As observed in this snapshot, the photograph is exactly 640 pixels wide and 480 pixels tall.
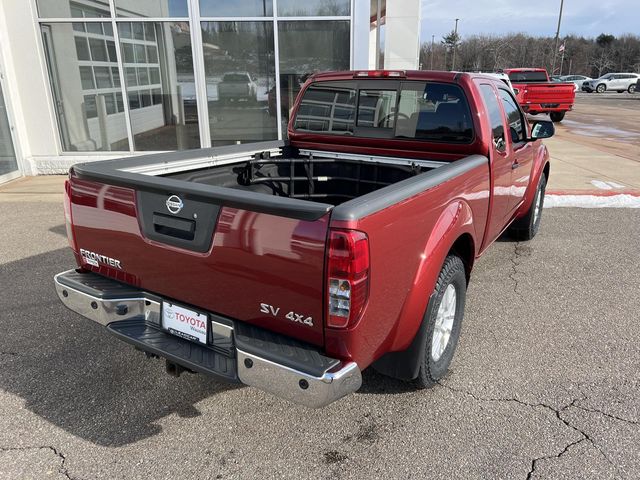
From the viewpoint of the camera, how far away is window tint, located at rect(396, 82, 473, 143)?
11.8ft

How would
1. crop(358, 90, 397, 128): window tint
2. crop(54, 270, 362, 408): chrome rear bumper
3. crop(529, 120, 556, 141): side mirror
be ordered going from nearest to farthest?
1. crop(54, 270, 362, 408): chrome rear bumper
2. crop(358, 90, 397, 128): window tint
3. crop(529, 120, 556, 141): side mirror

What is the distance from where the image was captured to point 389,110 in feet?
12.7

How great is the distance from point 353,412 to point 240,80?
325 inches

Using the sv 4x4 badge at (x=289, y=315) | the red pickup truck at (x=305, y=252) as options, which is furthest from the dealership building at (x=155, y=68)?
the sv 4x4 badge at (x=289, y=315)

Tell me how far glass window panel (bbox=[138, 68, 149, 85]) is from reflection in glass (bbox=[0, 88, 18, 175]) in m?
2.42

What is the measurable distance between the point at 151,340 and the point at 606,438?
7.97ft

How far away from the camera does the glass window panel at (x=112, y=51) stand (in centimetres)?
947

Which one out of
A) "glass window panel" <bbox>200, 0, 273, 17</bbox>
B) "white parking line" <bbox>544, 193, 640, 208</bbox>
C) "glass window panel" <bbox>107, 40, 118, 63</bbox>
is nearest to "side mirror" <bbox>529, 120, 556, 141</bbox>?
"white parking line" <bbox>544, 193, 640, 208</bbox>

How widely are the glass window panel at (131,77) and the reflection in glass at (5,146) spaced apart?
2.20 metres

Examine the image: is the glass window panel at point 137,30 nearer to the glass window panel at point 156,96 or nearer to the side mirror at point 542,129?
the glass window panel at point 156,96

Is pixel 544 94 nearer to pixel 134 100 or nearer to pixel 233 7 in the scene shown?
pixel 233 7

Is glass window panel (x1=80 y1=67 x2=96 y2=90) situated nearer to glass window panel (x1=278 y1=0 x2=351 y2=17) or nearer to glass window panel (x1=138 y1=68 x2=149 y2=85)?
glass window panel (x1=138 y1=68 x2=149 y2=85)

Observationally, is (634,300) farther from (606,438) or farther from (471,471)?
(471,471)

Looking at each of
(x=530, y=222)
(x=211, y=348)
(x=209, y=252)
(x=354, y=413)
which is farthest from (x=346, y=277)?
(x=530, y=222)
